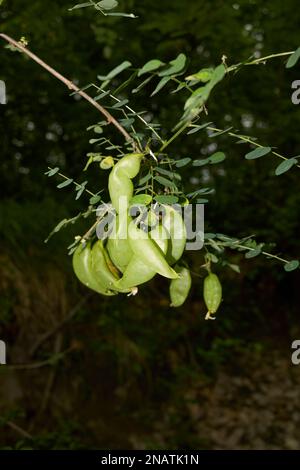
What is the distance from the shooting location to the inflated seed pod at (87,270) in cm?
70

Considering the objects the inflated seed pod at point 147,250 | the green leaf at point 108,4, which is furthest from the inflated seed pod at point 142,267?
the green leaf at point 108,4

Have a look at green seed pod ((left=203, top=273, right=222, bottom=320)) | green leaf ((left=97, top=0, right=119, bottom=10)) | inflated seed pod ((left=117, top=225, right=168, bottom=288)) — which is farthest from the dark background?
green leaf ((left=97, top=0, right=119, bottom=10))

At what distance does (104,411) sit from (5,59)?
5.44 feet

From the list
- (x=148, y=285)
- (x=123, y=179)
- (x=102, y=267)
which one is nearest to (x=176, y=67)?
(x=123, y=179)

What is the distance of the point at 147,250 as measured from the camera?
1.83 feet

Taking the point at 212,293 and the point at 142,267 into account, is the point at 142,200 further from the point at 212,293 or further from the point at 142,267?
the point at 212,293

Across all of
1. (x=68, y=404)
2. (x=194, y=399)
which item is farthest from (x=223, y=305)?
(x=68, y=404)

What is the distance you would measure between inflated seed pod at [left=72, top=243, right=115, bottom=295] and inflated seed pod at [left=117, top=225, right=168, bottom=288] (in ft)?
0.27

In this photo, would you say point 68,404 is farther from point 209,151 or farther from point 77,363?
point 209,151

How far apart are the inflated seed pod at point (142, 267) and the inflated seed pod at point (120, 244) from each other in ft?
0.05

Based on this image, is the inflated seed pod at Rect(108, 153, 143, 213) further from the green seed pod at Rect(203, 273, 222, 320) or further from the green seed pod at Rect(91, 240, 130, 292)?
the green seed pod at Rect(203, 273, 222, 320)

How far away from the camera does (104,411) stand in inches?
98.2

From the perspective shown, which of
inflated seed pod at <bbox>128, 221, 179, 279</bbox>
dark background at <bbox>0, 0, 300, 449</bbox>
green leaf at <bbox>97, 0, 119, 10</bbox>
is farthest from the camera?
dark background at <bbox>0, 0, 300, 449</bbox>

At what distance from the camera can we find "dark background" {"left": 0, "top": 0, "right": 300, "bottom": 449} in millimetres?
2309
